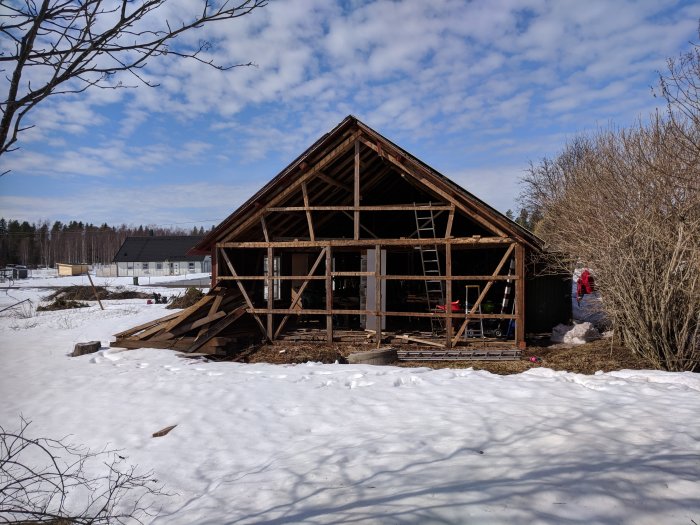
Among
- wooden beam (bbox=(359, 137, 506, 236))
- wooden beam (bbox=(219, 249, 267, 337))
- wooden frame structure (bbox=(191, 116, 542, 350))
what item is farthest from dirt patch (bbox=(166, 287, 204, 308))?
wooden beam (bbox=(359, 137, 506, 236))

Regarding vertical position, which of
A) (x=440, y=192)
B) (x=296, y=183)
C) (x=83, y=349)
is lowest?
(x=83, y=349)

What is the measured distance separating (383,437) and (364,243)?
6575 mm

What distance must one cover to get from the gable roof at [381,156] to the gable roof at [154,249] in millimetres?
46043

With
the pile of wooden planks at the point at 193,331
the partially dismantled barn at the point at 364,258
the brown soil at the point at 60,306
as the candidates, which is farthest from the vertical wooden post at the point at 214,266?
the brown soil at the point at 60,306

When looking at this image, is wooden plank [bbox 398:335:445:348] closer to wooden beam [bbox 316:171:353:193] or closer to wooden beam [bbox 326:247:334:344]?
wooden beam [bbox 326:247:334:344]

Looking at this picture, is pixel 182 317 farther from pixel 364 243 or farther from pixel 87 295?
pixel 87 295

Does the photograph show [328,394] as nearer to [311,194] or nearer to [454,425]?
[454,425]

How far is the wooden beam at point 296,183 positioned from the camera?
1145cm

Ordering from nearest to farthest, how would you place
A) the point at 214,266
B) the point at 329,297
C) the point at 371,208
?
the point at 371,208, the point at 329,297, the point at 214,266

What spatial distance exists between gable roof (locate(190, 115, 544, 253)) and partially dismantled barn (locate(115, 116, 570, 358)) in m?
0.03

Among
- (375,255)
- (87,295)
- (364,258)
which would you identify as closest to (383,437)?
(375,255)

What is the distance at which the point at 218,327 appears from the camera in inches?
452

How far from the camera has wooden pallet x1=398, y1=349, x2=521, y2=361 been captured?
10141mm

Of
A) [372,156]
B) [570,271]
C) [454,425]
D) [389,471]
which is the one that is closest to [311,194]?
[372,156]
